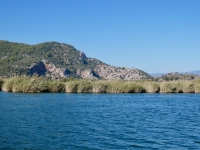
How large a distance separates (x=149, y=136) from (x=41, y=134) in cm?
491

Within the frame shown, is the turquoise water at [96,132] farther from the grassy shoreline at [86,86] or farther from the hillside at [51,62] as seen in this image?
the hillside at [51,62]

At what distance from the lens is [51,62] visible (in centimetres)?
13175

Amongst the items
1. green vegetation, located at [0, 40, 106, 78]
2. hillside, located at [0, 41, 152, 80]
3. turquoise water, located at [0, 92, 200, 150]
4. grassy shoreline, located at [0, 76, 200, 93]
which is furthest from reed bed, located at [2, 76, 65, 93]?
green vegetation, located at [0, 40, 106, 78]

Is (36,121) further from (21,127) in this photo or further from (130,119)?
(130,119)

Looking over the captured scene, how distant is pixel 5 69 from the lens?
100375 millimetres

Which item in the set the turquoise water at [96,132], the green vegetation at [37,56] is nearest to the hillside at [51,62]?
the green vegetation at [37,56]

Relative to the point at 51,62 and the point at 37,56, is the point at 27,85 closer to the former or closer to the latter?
the point at 51,62

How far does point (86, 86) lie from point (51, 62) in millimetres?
86883

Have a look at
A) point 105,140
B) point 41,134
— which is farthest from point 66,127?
point 105,140

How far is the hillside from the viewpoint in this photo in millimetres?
113375

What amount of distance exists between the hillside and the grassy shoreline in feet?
170

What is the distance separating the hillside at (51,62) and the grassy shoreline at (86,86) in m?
51.8

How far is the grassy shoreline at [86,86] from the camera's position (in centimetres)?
4400

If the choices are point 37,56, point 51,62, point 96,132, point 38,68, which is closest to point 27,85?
point 96,132
